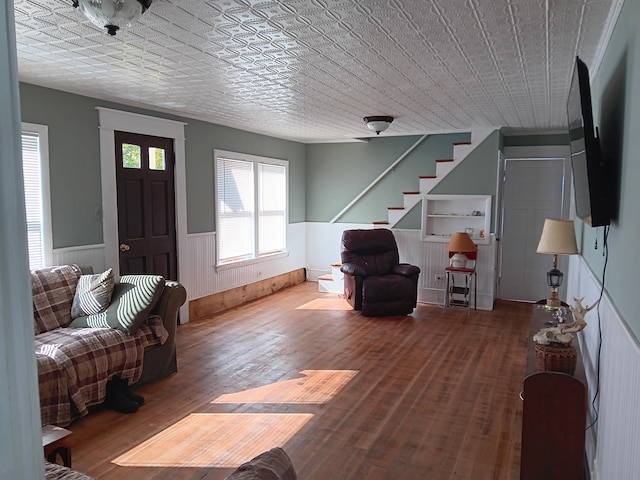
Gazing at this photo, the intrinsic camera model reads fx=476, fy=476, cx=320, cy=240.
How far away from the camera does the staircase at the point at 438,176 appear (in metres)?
6.26

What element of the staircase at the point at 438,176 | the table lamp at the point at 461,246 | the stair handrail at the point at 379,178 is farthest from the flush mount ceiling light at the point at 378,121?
the stair handrail at the point at 379,178

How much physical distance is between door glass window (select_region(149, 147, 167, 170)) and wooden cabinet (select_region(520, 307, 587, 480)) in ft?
13.8

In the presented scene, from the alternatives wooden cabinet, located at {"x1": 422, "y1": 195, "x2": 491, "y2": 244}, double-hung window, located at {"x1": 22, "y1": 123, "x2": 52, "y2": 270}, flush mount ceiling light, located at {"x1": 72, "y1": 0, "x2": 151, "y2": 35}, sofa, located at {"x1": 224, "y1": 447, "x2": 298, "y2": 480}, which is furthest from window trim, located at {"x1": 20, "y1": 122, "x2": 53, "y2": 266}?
wooden cabinet, located at {"x1": 422, "y1": 195, "x2": 491, "y2": 244}

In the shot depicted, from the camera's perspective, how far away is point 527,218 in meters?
6.50

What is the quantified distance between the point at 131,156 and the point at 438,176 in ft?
12.9

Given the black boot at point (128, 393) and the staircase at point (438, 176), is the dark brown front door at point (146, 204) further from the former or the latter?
the staircase at point (438, 176)

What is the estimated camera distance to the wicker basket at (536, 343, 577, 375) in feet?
7.89

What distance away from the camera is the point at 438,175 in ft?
21.5

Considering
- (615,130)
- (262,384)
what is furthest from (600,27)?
(262,384)

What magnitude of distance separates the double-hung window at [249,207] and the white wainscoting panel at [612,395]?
14.7ft

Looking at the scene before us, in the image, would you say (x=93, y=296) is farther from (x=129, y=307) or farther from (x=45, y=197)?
(x=45, y=197)

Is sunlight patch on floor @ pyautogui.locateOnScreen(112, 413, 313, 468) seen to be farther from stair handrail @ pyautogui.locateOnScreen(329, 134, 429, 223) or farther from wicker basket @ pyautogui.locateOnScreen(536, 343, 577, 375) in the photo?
stair handrail @ pyautogui.locateOnScreen(329, 134, 429, 223)

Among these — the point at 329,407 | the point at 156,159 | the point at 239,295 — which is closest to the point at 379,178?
the point at 239,295

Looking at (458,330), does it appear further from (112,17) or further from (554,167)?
(112,17)
